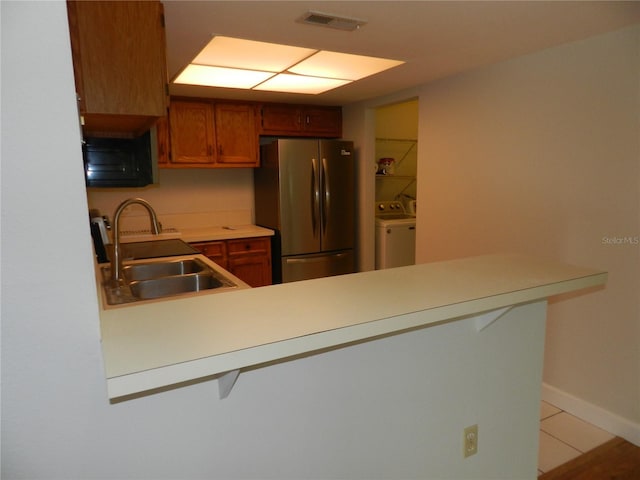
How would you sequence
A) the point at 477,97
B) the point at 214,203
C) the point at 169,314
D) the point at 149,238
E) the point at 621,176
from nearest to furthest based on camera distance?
the point at 169,314
the point at 621,176
the point at 477,97
the point at 149,238
the point at 214,203

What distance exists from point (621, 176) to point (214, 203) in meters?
3.46

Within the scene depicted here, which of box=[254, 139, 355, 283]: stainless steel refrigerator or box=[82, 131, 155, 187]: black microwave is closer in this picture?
box=[82, 131, 155, 187]: black microwave

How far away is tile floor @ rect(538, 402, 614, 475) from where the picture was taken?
216 cm

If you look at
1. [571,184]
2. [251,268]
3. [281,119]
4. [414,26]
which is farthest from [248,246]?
[571,184]

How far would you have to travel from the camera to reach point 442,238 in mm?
3354

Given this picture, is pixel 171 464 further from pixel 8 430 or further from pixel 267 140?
pixel 267 140

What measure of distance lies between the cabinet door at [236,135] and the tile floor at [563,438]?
3178mm

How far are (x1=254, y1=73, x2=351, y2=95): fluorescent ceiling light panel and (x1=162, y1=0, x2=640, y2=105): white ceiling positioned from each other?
2.24 feet

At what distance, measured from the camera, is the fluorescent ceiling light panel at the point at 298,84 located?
3.09 m

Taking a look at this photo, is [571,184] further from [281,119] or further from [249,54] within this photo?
[281,119]

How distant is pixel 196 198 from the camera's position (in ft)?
14.1

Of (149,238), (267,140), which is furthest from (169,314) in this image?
(267,140)

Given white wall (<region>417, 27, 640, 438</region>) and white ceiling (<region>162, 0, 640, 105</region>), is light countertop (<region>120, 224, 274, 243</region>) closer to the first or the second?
white ceiling (<region>162, 0, 640, 105</region>)

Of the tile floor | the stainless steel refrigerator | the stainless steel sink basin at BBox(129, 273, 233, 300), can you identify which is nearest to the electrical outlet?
the tile floor
